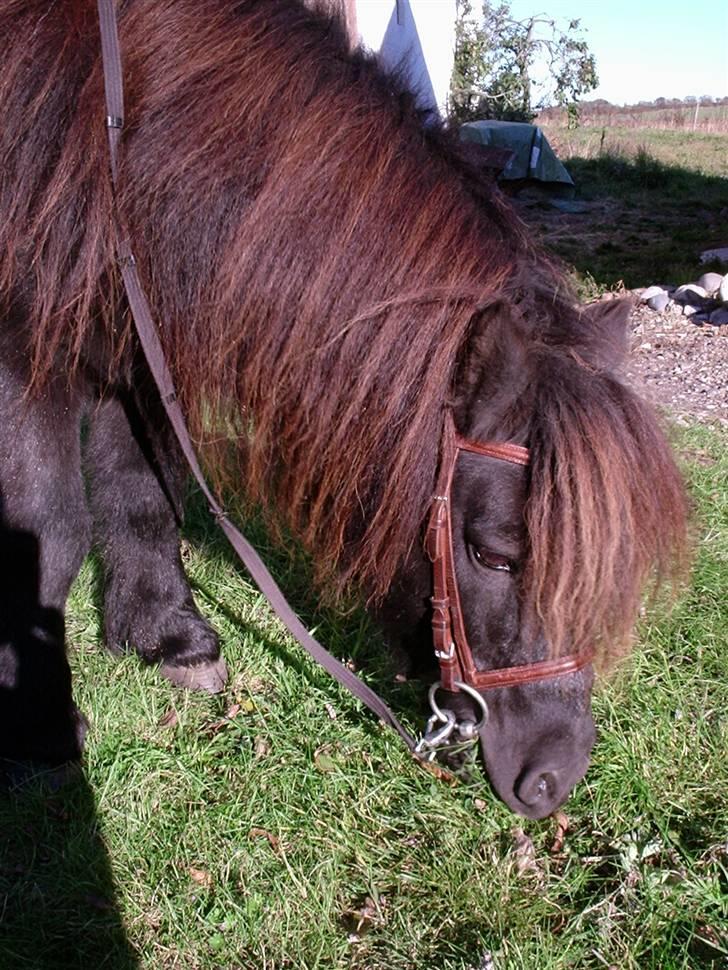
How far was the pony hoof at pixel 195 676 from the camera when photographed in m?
2.93

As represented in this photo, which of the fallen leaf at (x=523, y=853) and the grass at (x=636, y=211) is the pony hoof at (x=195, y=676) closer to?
the fallen leaf at (x=523, y=853)

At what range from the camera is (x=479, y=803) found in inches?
94.1

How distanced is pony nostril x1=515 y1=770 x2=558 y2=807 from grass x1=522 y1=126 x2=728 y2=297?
3.34 m

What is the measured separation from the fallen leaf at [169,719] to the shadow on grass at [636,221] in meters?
3.98

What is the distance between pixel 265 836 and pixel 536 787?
876mm

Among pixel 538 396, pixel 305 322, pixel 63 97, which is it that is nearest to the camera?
pixel 538 396

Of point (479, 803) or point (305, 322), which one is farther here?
point (479, 803)

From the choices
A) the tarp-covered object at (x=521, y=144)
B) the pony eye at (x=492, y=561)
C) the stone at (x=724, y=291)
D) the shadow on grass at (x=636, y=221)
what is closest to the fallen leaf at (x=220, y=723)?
the pony eye at (x=492, y=561)

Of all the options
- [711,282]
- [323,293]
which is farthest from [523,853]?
[711,282]

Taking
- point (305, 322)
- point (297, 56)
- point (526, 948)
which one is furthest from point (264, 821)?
point (297, 56)

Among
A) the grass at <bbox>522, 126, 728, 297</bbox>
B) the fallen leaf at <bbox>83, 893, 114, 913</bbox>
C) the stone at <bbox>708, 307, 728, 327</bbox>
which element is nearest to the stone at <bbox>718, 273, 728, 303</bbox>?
the stone at <bbox>708, 307, 728, 327</bbox>

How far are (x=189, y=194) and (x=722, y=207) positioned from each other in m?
13.8

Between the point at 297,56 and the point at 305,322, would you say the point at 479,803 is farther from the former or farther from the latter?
the point at 297,56

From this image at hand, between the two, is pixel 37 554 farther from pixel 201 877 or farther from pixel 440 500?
pixel 440 500
